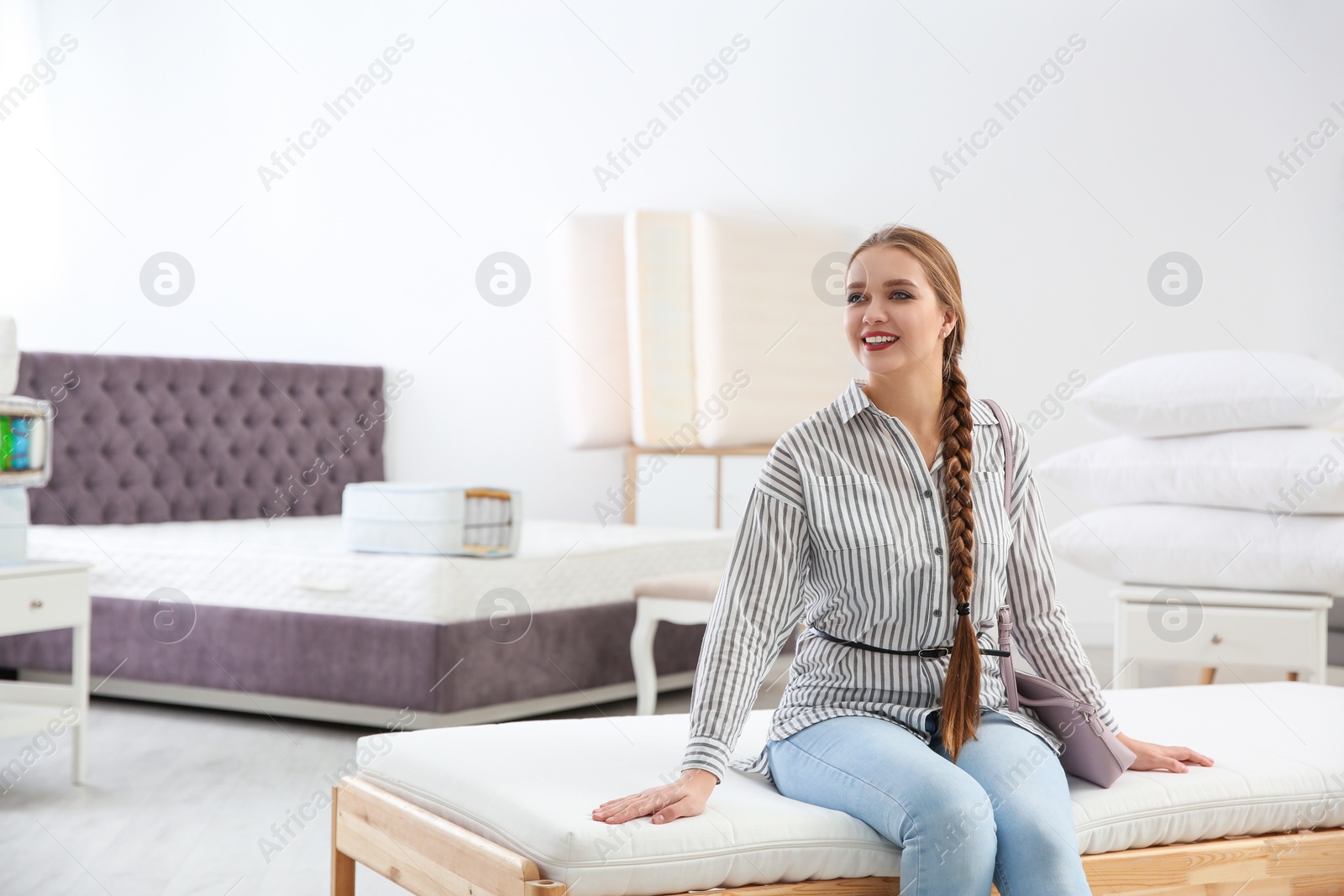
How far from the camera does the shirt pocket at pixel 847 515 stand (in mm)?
1500

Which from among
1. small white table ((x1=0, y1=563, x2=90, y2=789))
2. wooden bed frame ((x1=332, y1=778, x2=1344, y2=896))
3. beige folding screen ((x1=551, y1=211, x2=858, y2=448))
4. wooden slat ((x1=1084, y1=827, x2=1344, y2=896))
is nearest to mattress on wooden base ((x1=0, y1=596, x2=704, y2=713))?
small white table ((x1=0, y1=563, x2=90, y2=789))

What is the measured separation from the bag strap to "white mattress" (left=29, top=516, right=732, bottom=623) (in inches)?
74.0

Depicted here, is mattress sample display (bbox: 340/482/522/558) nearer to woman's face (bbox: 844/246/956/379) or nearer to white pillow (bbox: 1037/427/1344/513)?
white pillow (bbox: 1037/427/1344/513)

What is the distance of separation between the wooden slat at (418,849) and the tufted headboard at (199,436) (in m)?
2.85

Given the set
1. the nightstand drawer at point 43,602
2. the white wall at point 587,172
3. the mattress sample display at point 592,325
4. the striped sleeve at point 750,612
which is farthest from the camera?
the mattress sample display at point 592,325

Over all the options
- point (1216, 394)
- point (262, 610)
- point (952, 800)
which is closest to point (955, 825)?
point (952, 800)

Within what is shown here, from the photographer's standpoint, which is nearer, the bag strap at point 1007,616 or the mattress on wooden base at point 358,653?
the bag strap at point 1007,616

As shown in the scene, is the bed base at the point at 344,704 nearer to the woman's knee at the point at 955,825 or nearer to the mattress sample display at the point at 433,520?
the mattress sample display at the point at 433,520

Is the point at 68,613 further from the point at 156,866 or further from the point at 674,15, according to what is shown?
the point at 674,15

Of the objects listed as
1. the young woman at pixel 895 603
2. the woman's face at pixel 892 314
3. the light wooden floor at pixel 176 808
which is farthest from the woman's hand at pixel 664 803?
the light wooden floor at pixel 176 808

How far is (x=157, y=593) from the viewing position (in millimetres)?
3604

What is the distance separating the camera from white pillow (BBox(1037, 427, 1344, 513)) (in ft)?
8.36

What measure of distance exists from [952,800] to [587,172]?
420cm

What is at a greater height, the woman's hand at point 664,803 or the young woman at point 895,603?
the young woman at point 895,603
